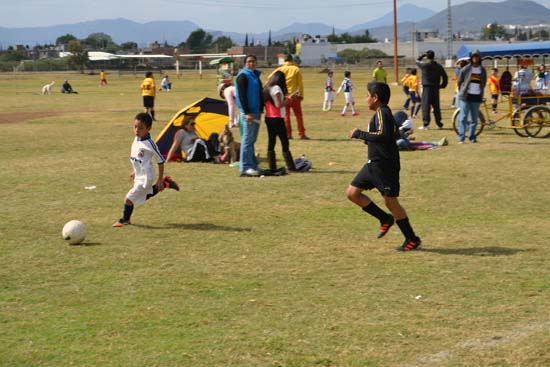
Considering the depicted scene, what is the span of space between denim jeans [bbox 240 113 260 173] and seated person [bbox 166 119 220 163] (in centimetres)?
190

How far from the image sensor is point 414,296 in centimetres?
736

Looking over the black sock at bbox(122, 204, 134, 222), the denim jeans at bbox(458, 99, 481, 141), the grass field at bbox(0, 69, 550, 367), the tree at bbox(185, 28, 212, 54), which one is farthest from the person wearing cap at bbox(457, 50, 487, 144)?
the tree at bbox(185, 28, 212, 54)

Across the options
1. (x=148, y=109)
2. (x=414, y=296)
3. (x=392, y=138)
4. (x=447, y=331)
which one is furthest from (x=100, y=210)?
(x=148, y=109)

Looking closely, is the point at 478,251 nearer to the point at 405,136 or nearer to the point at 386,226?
the point at 386,226

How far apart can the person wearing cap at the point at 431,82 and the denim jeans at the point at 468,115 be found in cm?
310

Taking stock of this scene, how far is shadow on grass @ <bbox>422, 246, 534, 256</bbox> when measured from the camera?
8930 mm

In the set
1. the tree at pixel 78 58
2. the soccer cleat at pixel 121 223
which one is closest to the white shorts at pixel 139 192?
the soccer cleat at pixel 121 223

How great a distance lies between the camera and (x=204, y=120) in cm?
1788

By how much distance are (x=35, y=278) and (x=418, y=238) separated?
3957 millimetres

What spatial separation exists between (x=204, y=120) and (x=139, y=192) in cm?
754

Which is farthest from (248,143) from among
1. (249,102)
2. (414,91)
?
(414,91)

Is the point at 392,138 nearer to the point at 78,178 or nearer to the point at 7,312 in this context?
the point at 7,312

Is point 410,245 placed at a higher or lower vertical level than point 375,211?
lower

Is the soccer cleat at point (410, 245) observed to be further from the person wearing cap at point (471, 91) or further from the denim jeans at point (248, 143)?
the person wearing cap at point (471, 91)
